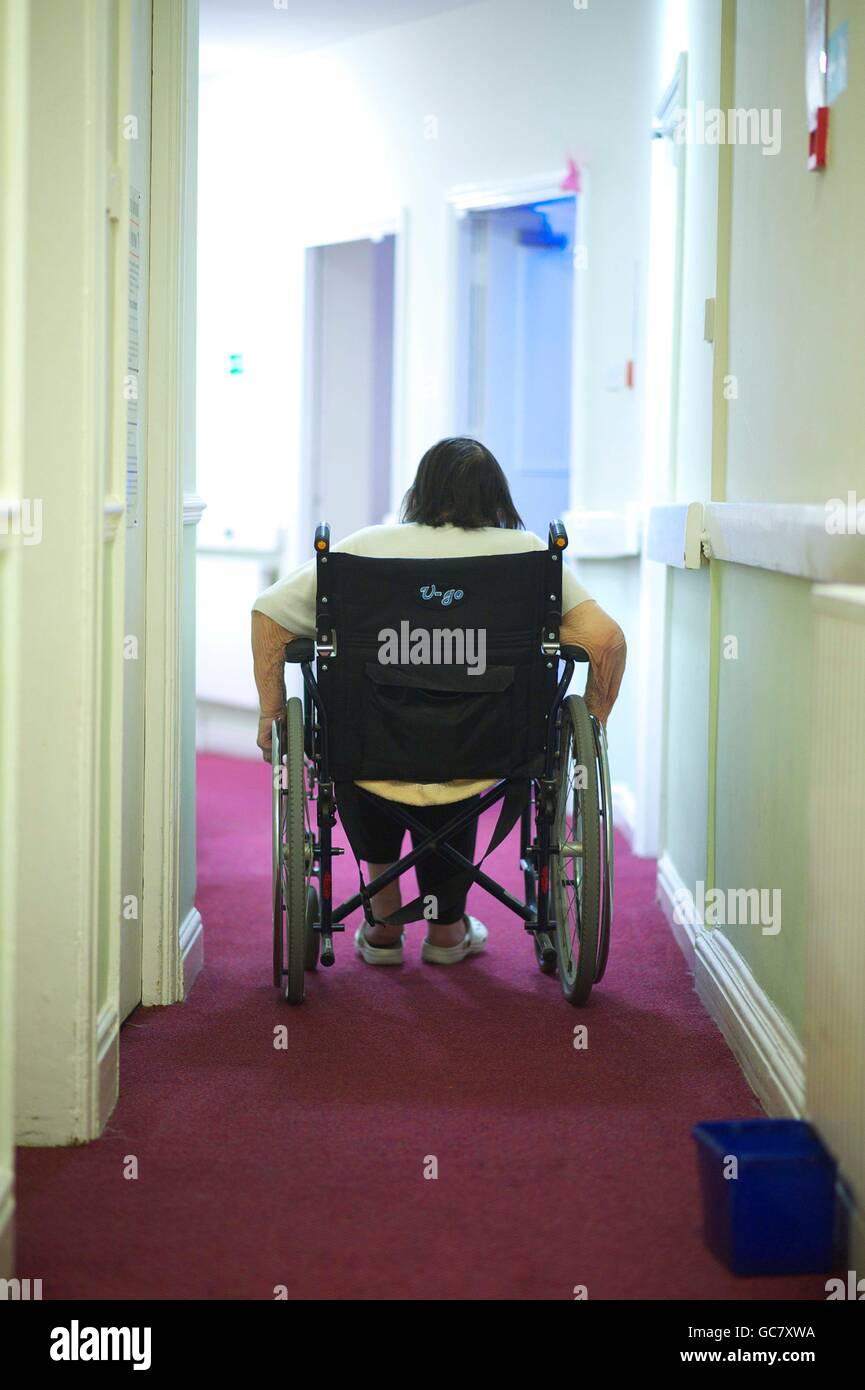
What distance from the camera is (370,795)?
2.79 meters

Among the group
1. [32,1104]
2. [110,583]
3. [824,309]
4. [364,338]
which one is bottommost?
[32,1104]

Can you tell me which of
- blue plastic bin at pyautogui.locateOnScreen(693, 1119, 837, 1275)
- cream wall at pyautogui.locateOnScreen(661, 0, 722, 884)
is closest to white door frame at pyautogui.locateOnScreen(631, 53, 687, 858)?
cream wall at pyautogui.locateOnScreen(661, 0, 722, 884)

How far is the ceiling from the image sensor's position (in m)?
5.02

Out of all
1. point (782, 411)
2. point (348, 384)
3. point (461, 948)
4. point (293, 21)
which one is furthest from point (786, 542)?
point (348, 384)

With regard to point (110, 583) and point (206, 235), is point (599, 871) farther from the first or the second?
point (206, 235)

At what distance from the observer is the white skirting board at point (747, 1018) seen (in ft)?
7.18

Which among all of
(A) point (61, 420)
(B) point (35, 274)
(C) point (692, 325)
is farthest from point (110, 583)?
(C) point (692, 325)

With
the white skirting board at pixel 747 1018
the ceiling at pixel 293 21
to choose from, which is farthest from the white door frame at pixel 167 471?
the ceiling at pixel 293 21

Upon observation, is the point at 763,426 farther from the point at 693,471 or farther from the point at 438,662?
the point at 693,471

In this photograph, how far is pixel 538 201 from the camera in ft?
16.1

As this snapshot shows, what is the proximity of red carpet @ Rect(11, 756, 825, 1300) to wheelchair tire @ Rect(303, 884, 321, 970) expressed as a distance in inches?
2.3

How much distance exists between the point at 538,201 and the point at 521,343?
698 mm

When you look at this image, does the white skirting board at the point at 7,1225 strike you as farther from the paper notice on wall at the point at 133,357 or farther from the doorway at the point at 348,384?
the doorway at the point at 348,384

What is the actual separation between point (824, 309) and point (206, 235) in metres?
4.29
